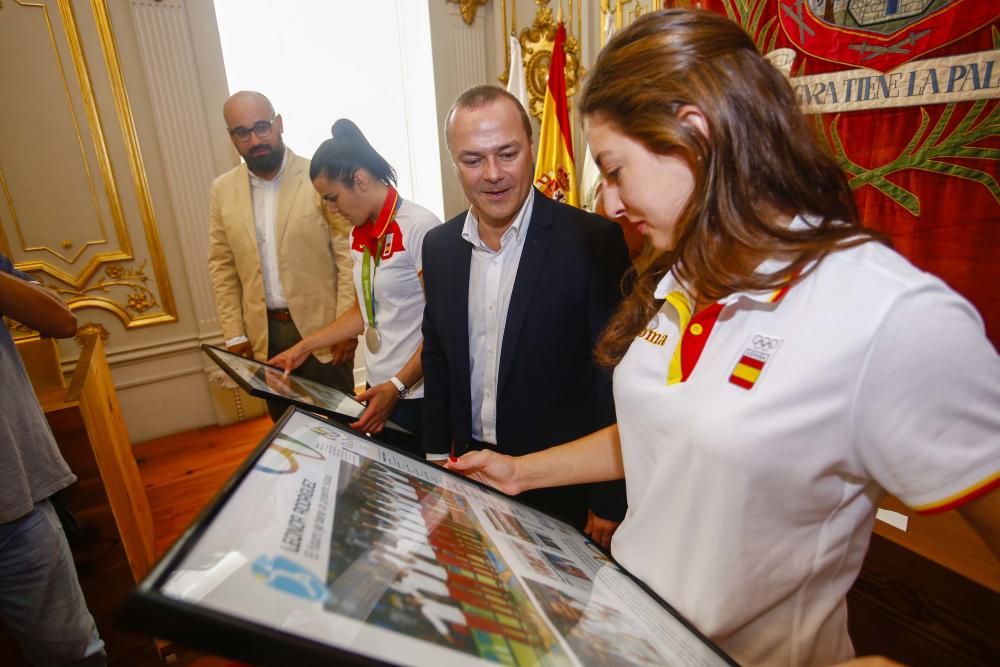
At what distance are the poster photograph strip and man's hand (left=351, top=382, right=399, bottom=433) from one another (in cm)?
3

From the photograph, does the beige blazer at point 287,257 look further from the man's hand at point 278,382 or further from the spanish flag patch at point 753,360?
the spanish flag patch at point 753,360

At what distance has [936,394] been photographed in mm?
512

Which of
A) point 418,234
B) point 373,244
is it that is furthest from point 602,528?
point 373,244

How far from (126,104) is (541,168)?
9.10ft

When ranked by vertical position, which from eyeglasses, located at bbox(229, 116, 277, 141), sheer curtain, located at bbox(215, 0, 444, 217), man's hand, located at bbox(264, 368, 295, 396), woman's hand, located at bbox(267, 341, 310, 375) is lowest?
woman's hand, located at bbox(267, 341, 310, 375)

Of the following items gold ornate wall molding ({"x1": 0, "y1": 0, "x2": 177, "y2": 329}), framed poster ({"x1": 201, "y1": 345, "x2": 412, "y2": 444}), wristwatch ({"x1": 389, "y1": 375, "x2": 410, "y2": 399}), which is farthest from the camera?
gold ornate wall molding ({"x1": 0, "y1": 0, "x2": 177, "y2": 329})

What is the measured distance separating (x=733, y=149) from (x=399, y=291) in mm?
1511

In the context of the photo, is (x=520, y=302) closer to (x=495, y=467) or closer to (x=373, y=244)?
(x=495, y=467)

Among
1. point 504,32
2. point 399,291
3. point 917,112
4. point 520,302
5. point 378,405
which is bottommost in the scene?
point 378,405

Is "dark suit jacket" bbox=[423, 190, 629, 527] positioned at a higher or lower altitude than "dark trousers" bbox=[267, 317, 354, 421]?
higher

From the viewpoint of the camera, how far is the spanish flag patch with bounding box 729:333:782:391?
607 mm

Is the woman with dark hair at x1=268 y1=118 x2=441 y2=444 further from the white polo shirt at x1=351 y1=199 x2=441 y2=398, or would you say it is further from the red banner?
the red banner

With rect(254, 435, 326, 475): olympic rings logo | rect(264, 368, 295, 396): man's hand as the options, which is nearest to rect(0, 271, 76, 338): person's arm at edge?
rect(264, 368, 295, 396): man's hand

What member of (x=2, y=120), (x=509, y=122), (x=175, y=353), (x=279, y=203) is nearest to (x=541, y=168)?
(x=279, y=203)
